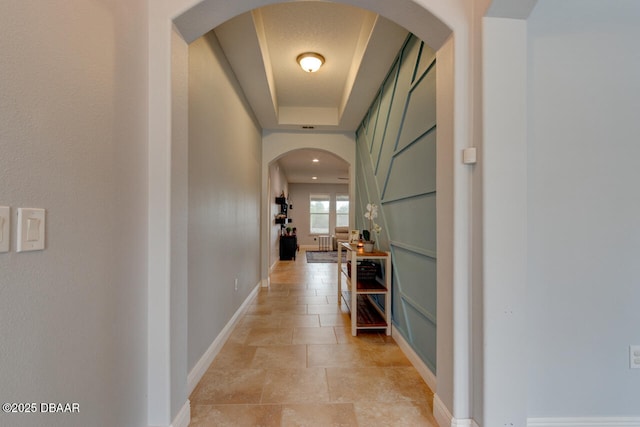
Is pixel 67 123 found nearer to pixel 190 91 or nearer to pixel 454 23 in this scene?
pixel 190 91

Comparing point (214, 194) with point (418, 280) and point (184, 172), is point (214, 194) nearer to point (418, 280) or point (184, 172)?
point (184, 172)

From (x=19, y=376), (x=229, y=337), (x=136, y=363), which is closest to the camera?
(x=19, y=376)

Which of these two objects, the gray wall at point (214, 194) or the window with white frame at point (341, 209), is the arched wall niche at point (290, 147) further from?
the window with white frame at point (341, 209)

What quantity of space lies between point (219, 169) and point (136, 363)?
1.60m

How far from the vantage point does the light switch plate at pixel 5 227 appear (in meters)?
0.74

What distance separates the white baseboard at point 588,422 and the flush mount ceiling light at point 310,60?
10.5 ft

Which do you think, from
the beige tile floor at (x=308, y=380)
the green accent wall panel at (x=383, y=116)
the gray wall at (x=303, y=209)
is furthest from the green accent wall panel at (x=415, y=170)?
the gray wall at (x=303, y=209)

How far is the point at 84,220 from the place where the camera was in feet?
3.32

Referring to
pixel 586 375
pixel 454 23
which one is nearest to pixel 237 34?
pixel 454 23

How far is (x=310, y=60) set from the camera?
2893 mm

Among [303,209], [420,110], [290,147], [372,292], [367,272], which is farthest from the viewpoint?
[303,209]

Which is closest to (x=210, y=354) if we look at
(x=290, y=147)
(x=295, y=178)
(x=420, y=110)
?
(x=420, y=110)

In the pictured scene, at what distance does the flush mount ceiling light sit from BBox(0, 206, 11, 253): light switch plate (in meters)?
2.73

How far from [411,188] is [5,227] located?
2.23 metres
